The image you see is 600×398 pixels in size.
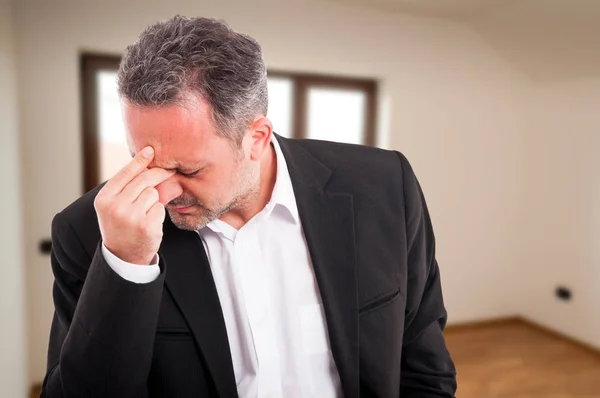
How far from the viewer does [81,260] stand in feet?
3.06

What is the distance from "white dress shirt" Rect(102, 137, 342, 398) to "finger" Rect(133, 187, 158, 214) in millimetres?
225

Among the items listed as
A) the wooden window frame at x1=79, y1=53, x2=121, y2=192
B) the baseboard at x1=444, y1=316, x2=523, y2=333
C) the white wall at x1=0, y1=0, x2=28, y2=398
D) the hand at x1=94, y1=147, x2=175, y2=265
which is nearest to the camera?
the hand at x1=94, y1=147, x2=175, y2=265

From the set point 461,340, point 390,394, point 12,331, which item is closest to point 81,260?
point 390,394

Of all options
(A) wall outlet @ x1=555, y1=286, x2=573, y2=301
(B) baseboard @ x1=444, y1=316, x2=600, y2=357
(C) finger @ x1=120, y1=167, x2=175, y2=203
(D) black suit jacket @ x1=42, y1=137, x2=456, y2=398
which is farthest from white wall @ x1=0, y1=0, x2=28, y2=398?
(A) wall outlet @ x1=555, y1=286, x2=573, y2=301

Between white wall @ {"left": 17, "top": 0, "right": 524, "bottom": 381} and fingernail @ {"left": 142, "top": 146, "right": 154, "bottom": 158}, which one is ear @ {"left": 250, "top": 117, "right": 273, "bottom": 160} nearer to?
fingernail @ {"left": 142, "top": 146, "right": 154, "bottom": 158}

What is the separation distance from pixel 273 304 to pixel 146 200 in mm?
401

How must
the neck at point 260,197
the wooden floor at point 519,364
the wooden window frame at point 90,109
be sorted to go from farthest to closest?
the wooden floor at point 519,364
the wooden window frame at point 90,109
the neck at point 260,197

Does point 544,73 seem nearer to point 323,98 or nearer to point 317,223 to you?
point 323,98

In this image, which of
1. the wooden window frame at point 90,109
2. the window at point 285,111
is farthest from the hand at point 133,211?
the wooden window frame at point 90,109

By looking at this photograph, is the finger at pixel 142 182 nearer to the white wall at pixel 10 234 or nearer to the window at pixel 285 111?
the white wall at pixel 10 234

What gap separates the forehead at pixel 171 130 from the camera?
82cm

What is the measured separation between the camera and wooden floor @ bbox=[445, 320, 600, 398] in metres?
3.13

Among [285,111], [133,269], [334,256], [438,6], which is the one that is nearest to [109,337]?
[133,269]

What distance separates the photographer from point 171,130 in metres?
0.82
